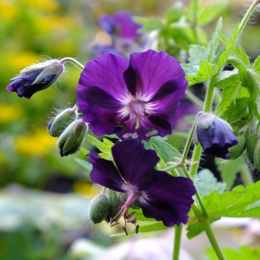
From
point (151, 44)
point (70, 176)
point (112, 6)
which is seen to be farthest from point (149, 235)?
point (112, 6)

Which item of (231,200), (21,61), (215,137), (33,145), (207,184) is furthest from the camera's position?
(21,61)

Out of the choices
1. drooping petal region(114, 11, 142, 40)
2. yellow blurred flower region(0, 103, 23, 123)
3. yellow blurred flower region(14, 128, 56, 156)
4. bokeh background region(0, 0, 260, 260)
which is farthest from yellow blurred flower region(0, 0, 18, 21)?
drooping petal region(114, 11, 142, 40)

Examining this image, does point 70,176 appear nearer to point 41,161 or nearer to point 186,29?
point 41,161

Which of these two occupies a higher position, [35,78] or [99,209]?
[35,78]

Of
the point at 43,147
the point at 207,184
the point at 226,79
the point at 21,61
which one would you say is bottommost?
the point at 43,147

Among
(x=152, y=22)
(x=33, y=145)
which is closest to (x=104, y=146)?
(x=152, y=22)

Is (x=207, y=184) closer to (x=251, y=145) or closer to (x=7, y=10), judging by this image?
(x=251, y=145)

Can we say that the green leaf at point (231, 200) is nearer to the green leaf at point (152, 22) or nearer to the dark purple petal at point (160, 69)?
the dark purple petal at point (160, 69)
